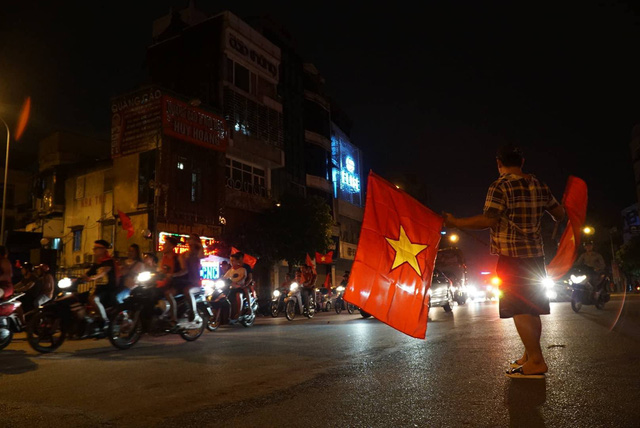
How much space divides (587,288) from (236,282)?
8917 mm

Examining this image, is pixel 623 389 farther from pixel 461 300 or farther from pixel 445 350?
pixel 461 300

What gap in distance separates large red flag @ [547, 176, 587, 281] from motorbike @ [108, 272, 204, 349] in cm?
615

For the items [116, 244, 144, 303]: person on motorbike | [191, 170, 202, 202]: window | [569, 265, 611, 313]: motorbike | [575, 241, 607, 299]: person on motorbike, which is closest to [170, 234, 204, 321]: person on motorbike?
[116, 244, 144, 303]: person on motorbike

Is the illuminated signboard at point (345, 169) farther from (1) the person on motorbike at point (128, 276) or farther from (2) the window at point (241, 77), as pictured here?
(1) the person on motorbike at point (128, 276)

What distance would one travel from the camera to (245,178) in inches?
1251

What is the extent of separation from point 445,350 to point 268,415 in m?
3.35

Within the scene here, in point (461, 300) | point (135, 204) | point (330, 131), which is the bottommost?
point (461, 300)

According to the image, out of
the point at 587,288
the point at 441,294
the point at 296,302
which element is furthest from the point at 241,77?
the point at 587,288

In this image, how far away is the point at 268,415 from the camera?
3.24 m

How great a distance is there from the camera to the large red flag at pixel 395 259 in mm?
4590

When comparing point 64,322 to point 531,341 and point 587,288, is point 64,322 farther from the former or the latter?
point 587,288

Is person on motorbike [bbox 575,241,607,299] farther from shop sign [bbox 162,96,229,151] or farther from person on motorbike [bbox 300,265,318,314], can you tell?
shop sign [bbox 162,96,229,151]

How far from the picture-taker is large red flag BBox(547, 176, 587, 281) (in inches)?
183

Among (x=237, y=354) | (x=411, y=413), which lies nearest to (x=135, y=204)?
(x=237, y=354)
